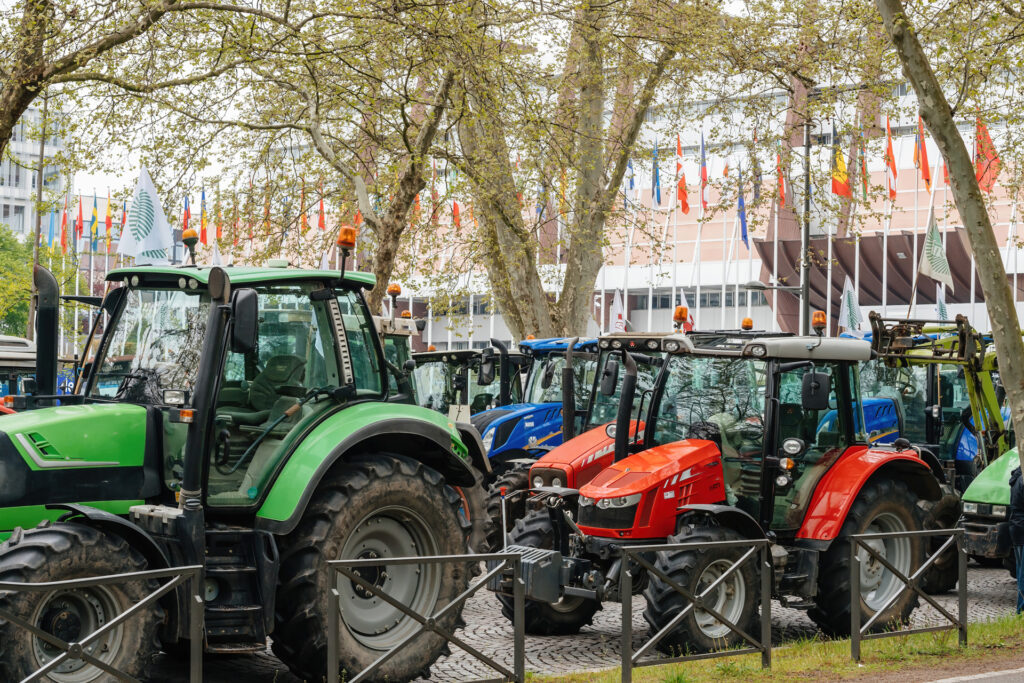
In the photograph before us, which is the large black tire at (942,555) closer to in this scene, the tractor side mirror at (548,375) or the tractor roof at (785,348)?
the tractor roof at (785,348)

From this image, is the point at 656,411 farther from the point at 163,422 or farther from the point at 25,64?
the point at 25,64

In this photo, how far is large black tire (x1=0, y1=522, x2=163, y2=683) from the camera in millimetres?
5785

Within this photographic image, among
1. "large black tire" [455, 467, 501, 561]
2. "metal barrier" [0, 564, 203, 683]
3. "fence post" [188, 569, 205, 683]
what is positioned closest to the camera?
"metal barrier" [0, 564, 203, 683]

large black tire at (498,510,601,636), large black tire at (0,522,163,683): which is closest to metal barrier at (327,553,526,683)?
large black tire at (0,522,163,683)

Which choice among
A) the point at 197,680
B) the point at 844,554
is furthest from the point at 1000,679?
the point at 197,680

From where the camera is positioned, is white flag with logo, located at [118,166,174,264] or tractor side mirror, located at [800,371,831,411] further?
white flag with logo, located at [118,166,174,264]

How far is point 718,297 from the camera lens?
58594 mm

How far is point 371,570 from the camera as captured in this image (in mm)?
7270

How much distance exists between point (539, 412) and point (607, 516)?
276 inches

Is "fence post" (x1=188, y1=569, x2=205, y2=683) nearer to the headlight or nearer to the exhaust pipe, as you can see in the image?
the exhaust pipe

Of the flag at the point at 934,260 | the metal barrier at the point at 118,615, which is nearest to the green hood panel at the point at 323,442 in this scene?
the metal barrier at the point at 118,615

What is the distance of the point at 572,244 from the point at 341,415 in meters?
17.7

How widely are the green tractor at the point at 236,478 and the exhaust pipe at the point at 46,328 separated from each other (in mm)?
49

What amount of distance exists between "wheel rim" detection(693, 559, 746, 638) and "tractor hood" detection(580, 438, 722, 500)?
75cm
